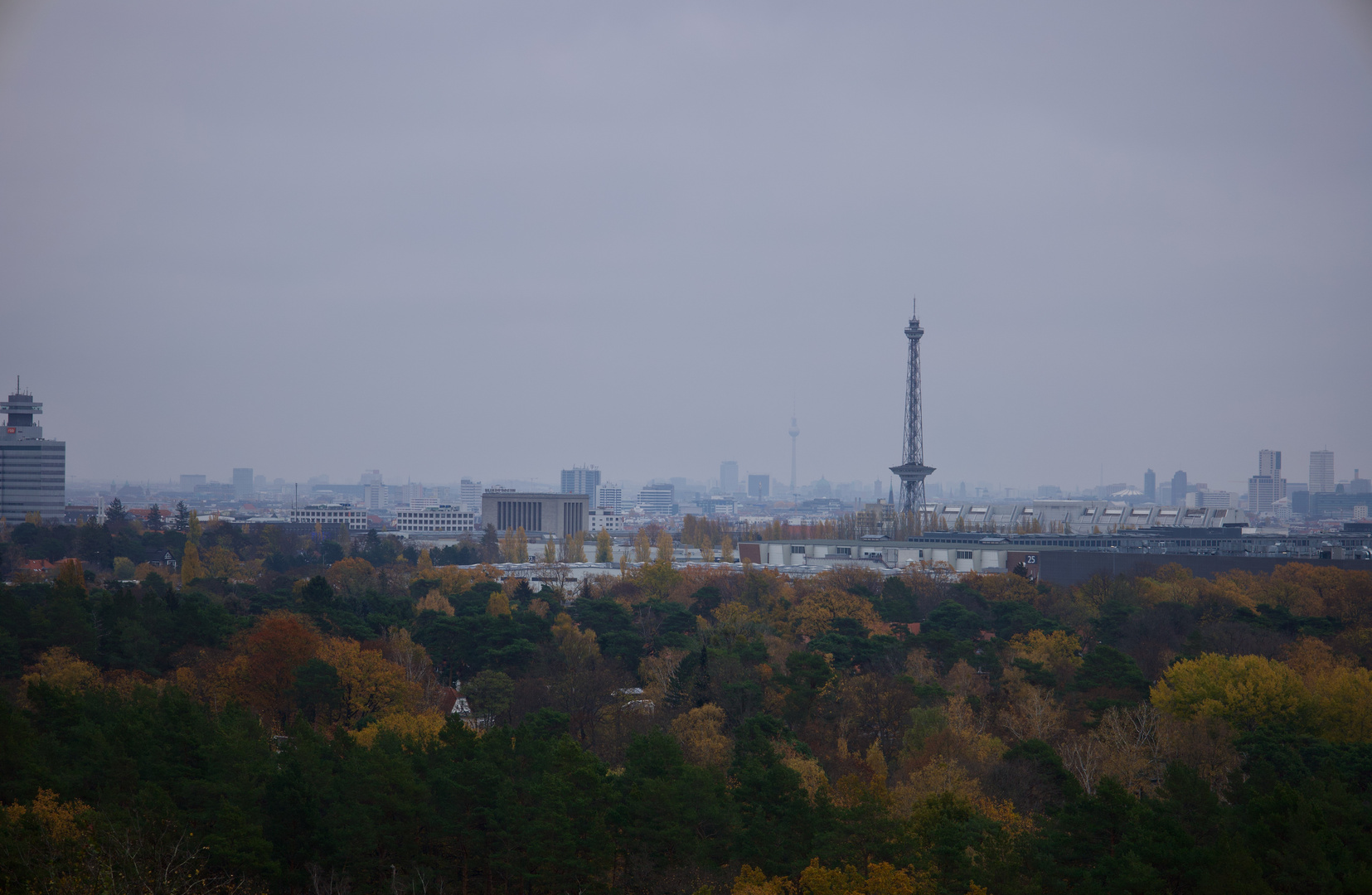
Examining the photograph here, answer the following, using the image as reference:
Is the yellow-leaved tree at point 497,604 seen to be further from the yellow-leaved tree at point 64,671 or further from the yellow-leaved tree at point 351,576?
the yellow-leaved tree at point 64,671

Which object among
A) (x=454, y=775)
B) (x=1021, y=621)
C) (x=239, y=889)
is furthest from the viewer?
(x=1021, y=621)

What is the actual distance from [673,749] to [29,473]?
89.7 m

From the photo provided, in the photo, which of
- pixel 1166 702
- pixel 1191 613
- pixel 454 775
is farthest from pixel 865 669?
pixel 454 775

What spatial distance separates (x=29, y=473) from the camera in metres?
89.6

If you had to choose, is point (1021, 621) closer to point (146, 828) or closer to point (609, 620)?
point (609, 620)

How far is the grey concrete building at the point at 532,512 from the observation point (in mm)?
94875

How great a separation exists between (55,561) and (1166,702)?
51.6 metres

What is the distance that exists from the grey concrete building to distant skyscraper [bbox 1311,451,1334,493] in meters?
143

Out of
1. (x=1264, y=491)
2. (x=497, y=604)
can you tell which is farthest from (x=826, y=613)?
(x=1264, y=491)

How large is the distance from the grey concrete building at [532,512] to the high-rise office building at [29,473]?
34.2 meters

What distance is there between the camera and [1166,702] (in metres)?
22.1

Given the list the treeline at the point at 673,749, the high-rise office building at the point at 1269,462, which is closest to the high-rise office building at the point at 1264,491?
the high-rise office building at the point at 1269,462

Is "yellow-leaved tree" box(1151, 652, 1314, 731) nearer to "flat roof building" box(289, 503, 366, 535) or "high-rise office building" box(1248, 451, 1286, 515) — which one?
"flat roof building" box(289, 503, 366, 535)

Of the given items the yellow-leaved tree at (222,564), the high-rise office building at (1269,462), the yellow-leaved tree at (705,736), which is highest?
the high-rise office building at (1269,462)
